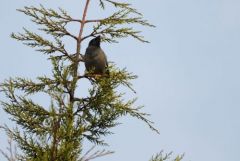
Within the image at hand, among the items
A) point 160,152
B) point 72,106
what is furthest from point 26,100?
point 160,152

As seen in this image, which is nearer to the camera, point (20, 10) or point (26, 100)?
point (26, 100)

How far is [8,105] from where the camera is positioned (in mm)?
8859

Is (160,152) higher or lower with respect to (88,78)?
lower

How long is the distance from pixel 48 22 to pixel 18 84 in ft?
4.56

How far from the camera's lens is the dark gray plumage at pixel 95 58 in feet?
37.7

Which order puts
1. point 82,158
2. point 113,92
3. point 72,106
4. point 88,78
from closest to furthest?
point 82,158 < point 72,106 < point 113,92 < point 88,78

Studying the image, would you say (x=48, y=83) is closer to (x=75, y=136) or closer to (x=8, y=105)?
(x=8, y=105)

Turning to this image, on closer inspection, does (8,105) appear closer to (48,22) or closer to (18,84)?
(18,84)

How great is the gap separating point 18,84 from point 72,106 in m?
1.55

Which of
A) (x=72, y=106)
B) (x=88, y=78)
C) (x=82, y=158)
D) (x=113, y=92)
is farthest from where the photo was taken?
(x=88, y=78)

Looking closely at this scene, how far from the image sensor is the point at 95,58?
459 inches

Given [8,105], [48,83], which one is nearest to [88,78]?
[48,83]

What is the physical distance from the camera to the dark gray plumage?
37.7ft

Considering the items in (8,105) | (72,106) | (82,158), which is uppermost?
(8,105)
